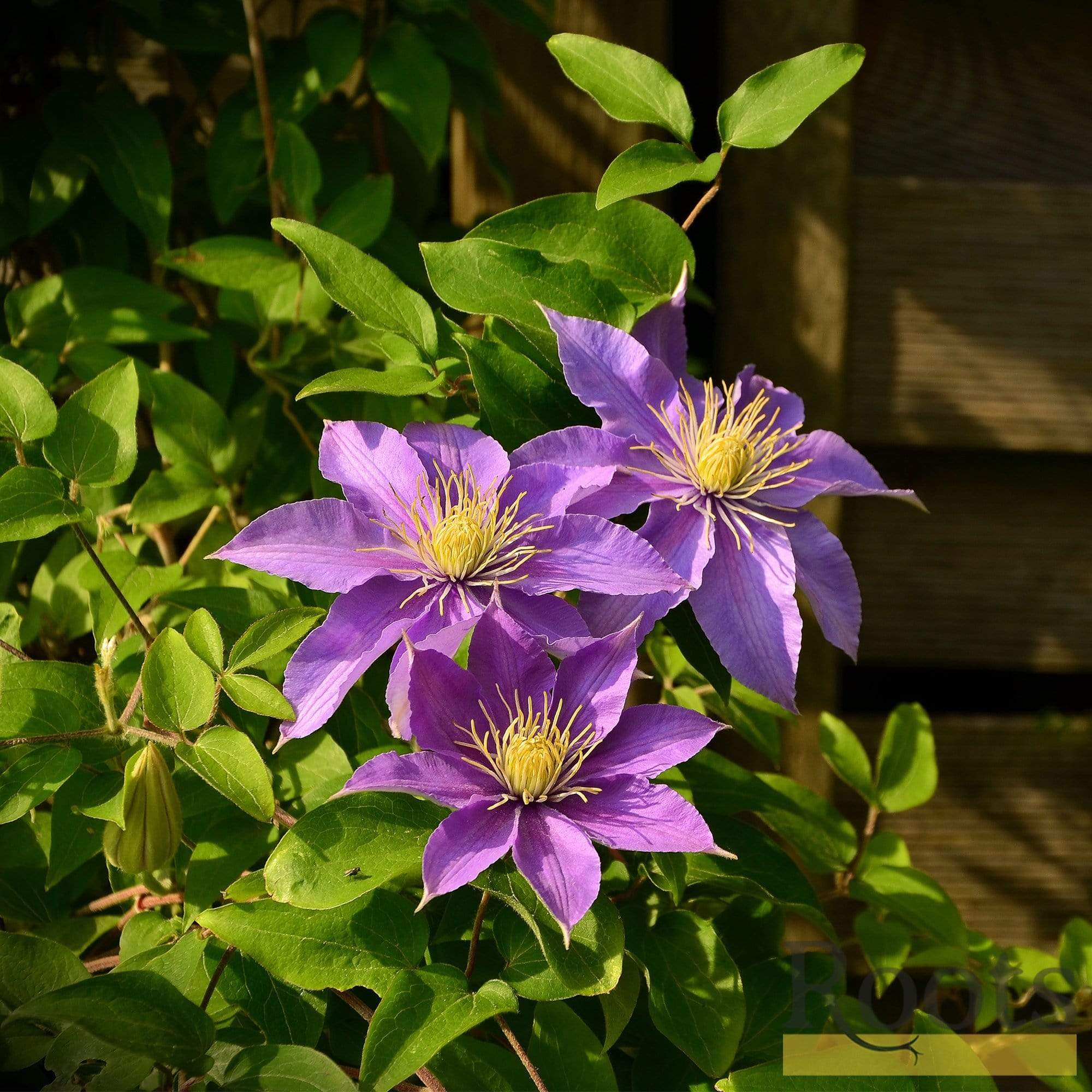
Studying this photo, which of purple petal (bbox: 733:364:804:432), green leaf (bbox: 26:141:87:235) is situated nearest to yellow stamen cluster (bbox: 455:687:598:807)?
purple petal (bbox: 733:364:804:432)

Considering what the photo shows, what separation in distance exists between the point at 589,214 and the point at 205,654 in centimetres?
31

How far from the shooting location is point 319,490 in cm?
69

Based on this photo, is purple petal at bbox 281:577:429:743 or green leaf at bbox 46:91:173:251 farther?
green leaf at bbox 46:91:173:251

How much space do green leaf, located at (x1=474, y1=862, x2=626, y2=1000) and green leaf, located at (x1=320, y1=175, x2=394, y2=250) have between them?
0.49 metres

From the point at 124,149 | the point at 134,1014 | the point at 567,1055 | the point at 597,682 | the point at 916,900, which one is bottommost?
the point at 916,900

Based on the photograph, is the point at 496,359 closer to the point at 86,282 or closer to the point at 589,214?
the point at 589,214

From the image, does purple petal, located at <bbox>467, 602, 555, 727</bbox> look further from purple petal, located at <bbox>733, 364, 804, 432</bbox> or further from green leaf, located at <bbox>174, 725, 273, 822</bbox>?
purple petal, located at <bbox>733, 364, 804, 432</bbox>

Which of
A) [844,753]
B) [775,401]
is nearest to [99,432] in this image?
[775,401]

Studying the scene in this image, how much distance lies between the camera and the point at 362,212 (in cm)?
77

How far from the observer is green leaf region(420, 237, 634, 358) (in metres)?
0.52

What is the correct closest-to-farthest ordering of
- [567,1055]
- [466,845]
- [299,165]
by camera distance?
[466,845]
[567,1055]
[299,165]

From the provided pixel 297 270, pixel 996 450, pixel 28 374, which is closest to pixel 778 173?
pixel 996 450

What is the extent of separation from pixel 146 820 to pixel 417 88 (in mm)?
600

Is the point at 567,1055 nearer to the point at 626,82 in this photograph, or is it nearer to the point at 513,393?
the point at 513,393
